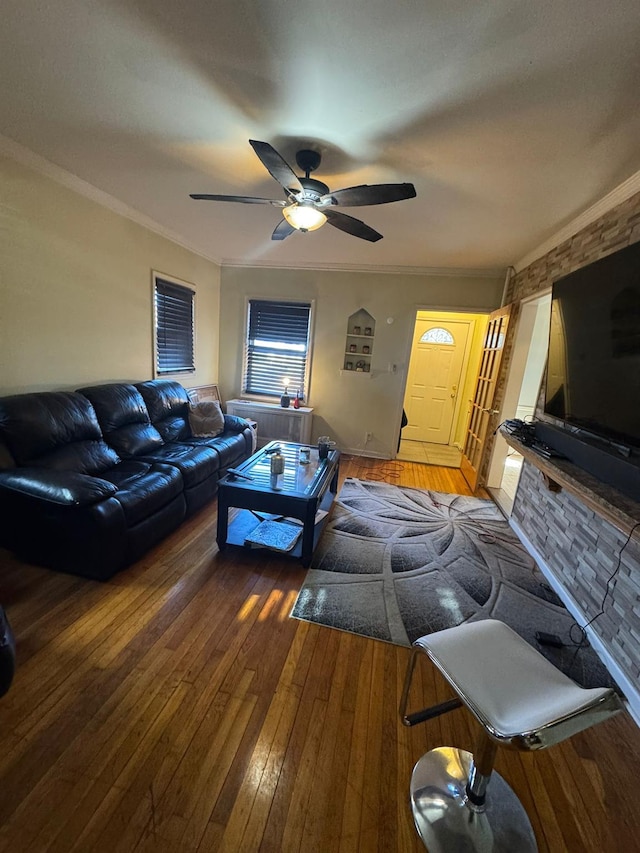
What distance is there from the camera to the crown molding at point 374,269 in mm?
4117

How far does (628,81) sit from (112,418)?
139 inches

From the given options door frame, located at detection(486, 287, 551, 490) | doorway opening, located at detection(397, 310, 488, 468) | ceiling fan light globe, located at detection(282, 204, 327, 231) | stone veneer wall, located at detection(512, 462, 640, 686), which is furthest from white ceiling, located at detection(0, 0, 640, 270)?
doorway opening, located at detection(397, 310, 488, 468)

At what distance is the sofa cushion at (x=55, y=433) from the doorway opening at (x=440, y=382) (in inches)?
158

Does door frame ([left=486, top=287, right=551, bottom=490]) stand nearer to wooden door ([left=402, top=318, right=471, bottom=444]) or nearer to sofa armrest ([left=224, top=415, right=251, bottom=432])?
wooden door ([left=402, top=318, right=471, bottom=444])

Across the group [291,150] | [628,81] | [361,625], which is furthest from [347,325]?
[361,625]

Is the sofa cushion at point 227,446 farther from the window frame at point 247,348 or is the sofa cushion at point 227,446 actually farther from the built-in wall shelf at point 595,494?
the built-in wall shelf at point 595,494

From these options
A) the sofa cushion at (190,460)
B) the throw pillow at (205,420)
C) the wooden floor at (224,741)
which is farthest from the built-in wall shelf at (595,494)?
the throw pillow at (205,420)

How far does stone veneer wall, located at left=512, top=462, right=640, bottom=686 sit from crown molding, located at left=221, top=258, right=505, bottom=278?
2579 millimetres

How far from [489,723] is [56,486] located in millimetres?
2181

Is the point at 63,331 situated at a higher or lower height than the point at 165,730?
higher

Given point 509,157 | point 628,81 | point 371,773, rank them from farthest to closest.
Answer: point 509,157, point 628,81, point 371,773

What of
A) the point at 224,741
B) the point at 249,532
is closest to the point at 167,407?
the point at 249,532

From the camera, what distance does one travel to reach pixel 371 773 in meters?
1.21

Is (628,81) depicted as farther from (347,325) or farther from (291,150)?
(347,325)
